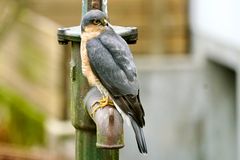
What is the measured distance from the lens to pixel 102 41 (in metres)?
3.00

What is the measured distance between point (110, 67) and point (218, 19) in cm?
447

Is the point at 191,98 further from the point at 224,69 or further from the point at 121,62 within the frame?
the point at 121,62

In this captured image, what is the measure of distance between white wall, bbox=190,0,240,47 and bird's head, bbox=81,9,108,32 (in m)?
3.88

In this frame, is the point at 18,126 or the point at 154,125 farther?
the point at 154,125

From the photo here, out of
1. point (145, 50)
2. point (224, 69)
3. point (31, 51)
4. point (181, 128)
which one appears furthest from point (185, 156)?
point (145, 50)

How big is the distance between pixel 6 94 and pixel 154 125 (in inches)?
72.5

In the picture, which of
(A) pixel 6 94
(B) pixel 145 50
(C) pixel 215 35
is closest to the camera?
(A) pixel 6 94

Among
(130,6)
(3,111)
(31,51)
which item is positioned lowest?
(3,111)

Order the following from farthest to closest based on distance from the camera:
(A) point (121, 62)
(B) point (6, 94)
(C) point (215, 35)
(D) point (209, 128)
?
(D) point (209, 128) < (C) point (215, 35) < (B) point (6, 94) < (A) point (121, 62)

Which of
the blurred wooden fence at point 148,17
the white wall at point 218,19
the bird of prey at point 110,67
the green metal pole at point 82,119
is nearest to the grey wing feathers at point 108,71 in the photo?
the bird of prey at point 110,67

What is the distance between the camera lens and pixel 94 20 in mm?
2932

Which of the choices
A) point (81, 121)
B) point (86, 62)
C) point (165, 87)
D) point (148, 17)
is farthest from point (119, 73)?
point (148, 17)

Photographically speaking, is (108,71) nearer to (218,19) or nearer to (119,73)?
(119,73)

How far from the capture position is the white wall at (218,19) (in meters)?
6.85
